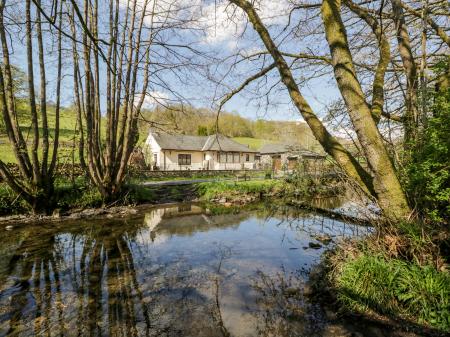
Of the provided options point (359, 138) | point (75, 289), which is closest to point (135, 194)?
point (75, 289)

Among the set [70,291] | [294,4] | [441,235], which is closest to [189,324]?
[70,291]

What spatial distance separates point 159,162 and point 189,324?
29287 mm

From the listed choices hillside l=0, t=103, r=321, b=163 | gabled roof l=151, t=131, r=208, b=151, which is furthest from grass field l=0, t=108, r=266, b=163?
gabled roof l=151, t=131, r=208, b=151

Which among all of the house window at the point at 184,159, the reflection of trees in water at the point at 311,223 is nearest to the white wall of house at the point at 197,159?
the house window at the point at 184,159

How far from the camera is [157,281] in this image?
493cm

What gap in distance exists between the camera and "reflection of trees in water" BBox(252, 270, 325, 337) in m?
3.40

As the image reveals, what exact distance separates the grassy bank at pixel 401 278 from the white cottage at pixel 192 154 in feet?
86.2

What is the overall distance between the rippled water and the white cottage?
2213cm

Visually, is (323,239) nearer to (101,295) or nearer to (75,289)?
(101,295)

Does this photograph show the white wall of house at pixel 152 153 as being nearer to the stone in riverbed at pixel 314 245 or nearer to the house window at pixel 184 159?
the house window at pixel 184 159

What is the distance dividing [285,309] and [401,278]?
1.67 metres

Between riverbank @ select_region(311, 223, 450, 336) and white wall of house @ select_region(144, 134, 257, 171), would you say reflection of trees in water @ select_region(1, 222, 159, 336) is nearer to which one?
riverbank @ select_region(311, 223, 450, 336)

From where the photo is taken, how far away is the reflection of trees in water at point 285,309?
11.2 feet

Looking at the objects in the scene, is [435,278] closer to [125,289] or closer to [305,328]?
[305,328]
